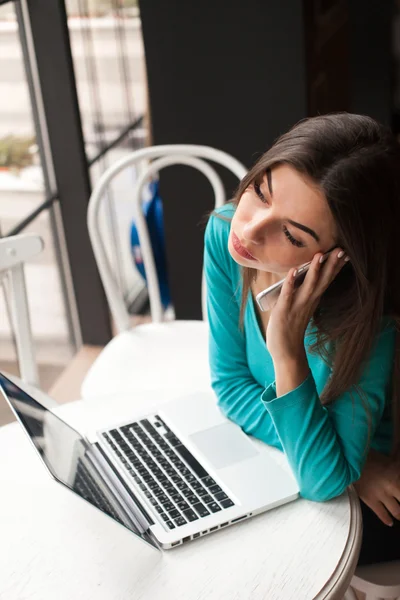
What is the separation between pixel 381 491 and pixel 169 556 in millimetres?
386

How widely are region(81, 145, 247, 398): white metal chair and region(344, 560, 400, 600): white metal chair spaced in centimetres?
54

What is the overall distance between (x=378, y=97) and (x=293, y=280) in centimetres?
273

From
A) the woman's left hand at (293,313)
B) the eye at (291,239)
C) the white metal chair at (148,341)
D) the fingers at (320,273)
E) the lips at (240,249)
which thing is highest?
the eye at (291,239)

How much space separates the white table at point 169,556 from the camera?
95 cm

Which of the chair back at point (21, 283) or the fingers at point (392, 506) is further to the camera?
the chair back at point (21, 283)

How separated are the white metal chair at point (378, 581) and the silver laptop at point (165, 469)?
27 centimetres

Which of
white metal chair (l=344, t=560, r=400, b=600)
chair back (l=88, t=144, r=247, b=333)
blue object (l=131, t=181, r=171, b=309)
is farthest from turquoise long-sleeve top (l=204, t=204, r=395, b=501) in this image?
blue object (l=131, t=181, r=171, b=309)

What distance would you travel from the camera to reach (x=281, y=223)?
1029 mm

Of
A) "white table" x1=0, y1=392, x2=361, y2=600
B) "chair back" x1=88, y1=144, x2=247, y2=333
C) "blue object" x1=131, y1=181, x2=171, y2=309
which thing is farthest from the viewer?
"blue object" x1=131, y1=181, x2=171, y2=309

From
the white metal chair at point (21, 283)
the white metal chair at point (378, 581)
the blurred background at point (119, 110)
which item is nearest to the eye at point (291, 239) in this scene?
the white metal chair at point (378, 581)

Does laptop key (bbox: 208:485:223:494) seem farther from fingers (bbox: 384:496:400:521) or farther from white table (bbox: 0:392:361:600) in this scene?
fingers (bbox: 384:496:400:521)

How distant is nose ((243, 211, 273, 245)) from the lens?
1033 millimetres

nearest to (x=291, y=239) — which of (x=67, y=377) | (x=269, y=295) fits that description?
(x=269, y=295)

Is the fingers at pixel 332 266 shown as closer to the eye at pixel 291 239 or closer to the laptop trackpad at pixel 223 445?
the eye at pixel 291 239
